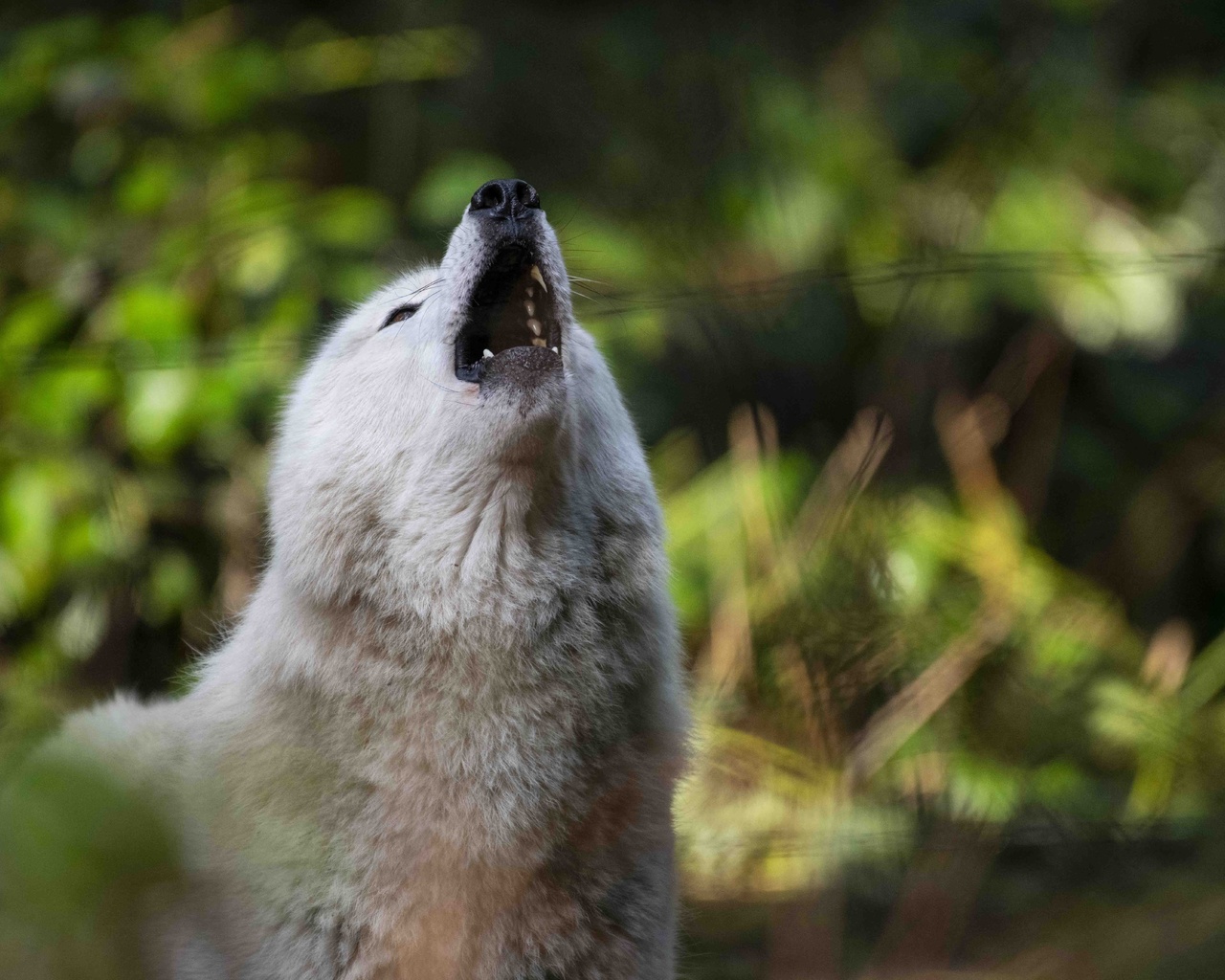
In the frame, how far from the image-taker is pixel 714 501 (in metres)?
3.87

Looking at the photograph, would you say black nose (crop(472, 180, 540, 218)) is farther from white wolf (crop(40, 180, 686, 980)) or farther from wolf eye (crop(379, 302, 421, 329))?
wolf eye (crop(379, 302, 421, 329))

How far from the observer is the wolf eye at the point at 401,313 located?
7.08 ft

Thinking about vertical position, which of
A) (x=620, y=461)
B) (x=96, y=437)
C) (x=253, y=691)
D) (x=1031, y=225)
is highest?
(x=1031, y=225)

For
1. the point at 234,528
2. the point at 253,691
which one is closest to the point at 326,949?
the point at 253,691

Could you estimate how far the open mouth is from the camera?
1.95 m

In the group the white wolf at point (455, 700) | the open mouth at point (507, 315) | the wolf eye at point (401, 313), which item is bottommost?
the white wolf at point (455, 700)

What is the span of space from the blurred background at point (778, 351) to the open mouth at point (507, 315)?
1.27ft

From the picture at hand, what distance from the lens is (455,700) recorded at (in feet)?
6.15

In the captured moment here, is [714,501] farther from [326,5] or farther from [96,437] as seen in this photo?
[326,5]

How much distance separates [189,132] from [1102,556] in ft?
12.4

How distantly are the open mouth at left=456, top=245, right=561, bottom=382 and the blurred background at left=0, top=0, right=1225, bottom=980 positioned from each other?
39 centimetres

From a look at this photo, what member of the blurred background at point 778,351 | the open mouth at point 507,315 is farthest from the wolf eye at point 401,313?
the blurred background at point 778,351

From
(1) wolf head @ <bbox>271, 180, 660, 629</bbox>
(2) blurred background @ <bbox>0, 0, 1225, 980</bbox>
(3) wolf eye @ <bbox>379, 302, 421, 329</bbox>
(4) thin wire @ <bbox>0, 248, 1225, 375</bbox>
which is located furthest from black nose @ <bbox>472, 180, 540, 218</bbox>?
(2) blurred background @ <bbox>0, 0, 1225, 980</bbox>

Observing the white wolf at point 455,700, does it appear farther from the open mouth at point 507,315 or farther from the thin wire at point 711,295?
the thin wire at point 711,295
